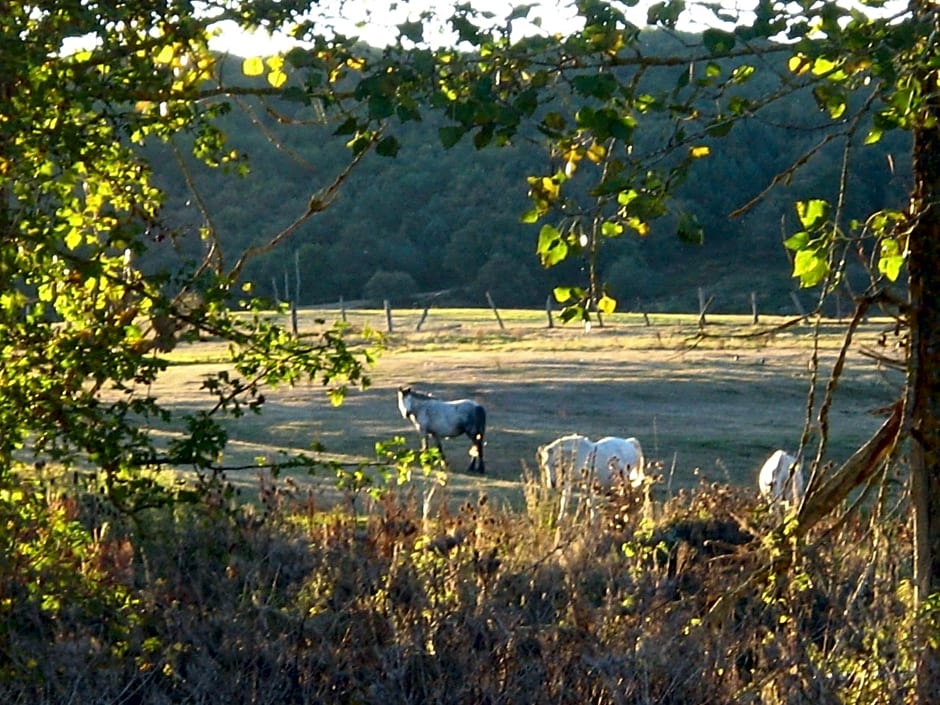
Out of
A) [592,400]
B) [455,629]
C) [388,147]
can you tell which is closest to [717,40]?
[388,147]

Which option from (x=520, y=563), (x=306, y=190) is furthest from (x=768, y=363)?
(x=306, y=190)

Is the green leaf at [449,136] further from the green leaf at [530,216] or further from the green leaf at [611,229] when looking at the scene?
the green leaf at [611,229]

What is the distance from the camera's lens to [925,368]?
643 centimetres

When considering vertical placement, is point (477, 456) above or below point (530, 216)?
below

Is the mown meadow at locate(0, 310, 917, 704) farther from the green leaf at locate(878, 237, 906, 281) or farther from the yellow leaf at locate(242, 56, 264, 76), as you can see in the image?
the yellow leaf at locate(242, 56, 264, 76)

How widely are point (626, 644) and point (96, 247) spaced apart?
2.89m

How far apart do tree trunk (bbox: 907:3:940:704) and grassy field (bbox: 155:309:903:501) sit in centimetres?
942

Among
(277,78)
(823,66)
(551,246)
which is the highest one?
(277,78)

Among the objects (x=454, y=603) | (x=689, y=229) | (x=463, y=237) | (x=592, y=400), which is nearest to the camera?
(x=689, y=229)

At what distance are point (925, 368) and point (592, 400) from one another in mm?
22235

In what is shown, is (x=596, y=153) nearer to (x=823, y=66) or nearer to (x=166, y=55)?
(x=823, y=66)

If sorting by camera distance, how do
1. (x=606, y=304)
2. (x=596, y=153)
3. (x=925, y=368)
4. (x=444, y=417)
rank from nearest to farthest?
(x=606, y=304) → (x=596, y=153) → (x=925, y=368) → (x=444, y=417)

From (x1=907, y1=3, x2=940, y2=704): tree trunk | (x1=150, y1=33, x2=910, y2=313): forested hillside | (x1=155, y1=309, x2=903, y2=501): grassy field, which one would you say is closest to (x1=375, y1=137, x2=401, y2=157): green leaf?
(x1=907, y1=3, x2=940, y2=704): tree trunk

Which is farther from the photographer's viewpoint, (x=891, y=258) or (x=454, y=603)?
(x=454, y=603)
